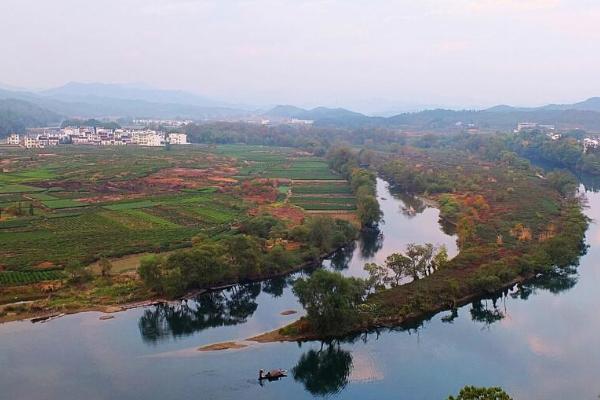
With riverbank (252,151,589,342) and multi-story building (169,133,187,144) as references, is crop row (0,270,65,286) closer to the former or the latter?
riverbank (252,151,589,342)

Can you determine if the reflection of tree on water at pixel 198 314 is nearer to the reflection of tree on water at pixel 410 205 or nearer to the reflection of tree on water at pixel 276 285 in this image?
the reflection of tree on water at pixel 276 285

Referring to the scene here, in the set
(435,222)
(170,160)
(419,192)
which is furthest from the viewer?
(170,160)

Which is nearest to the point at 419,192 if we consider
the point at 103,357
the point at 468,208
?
the point at 468,208

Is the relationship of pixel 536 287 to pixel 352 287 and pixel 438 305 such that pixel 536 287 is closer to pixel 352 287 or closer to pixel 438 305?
pixel 438 305

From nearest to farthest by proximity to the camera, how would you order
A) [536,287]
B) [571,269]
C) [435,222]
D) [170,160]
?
[536,287]
[571,269]
[435,222]
[170,160]

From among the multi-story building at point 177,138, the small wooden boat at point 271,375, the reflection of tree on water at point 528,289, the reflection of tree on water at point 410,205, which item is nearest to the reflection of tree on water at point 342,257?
the reflection of tree on water at point 528,289

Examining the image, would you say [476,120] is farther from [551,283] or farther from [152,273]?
[152,273]
